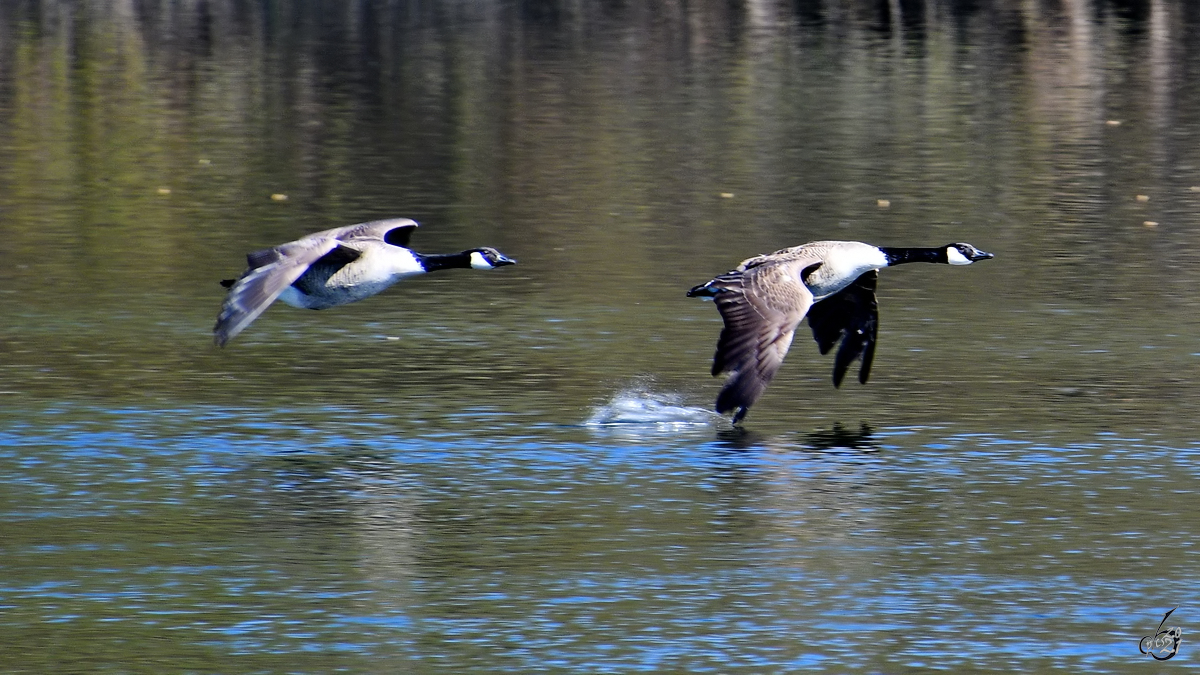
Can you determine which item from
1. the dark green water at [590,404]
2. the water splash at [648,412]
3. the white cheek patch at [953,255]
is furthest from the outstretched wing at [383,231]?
the white cheek patch at [953,255]

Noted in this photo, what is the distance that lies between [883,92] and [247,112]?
7771mm

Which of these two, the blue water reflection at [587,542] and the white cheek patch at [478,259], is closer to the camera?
the blue water reflection at [587,542]

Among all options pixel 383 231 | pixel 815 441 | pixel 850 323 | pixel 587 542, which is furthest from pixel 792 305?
pixel 383 231

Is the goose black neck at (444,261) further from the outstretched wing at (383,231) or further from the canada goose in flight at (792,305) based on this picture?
the canada goose in flight at (792,305)

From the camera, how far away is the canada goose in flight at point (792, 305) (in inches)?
418

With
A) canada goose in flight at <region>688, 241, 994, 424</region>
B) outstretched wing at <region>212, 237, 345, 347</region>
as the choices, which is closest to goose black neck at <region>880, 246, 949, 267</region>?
canada goose in flight at <region>688, 241, 994, 424</region>

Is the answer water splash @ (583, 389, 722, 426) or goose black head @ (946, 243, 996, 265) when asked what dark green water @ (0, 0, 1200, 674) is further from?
goose black head @ (946, 243, 996, 265)

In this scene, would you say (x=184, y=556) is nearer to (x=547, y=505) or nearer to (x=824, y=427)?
(x=547, y=505)

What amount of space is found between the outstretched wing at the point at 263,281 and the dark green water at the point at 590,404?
664 mm

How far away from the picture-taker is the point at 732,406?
1038 cm

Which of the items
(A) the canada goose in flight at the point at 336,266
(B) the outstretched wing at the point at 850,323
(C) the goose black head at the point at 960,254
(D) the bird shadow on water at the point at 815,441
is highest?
(A) the canada goose in flight at the point at 336,266

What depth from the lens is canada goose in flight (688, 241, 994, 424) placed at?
10617mm

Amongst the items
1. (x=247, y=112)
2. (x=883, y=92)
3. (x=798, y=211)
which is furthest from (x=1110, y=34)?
(x=798, y=211)

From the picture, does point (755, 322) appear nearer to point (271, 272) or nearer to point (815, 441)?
point (815, 441)
